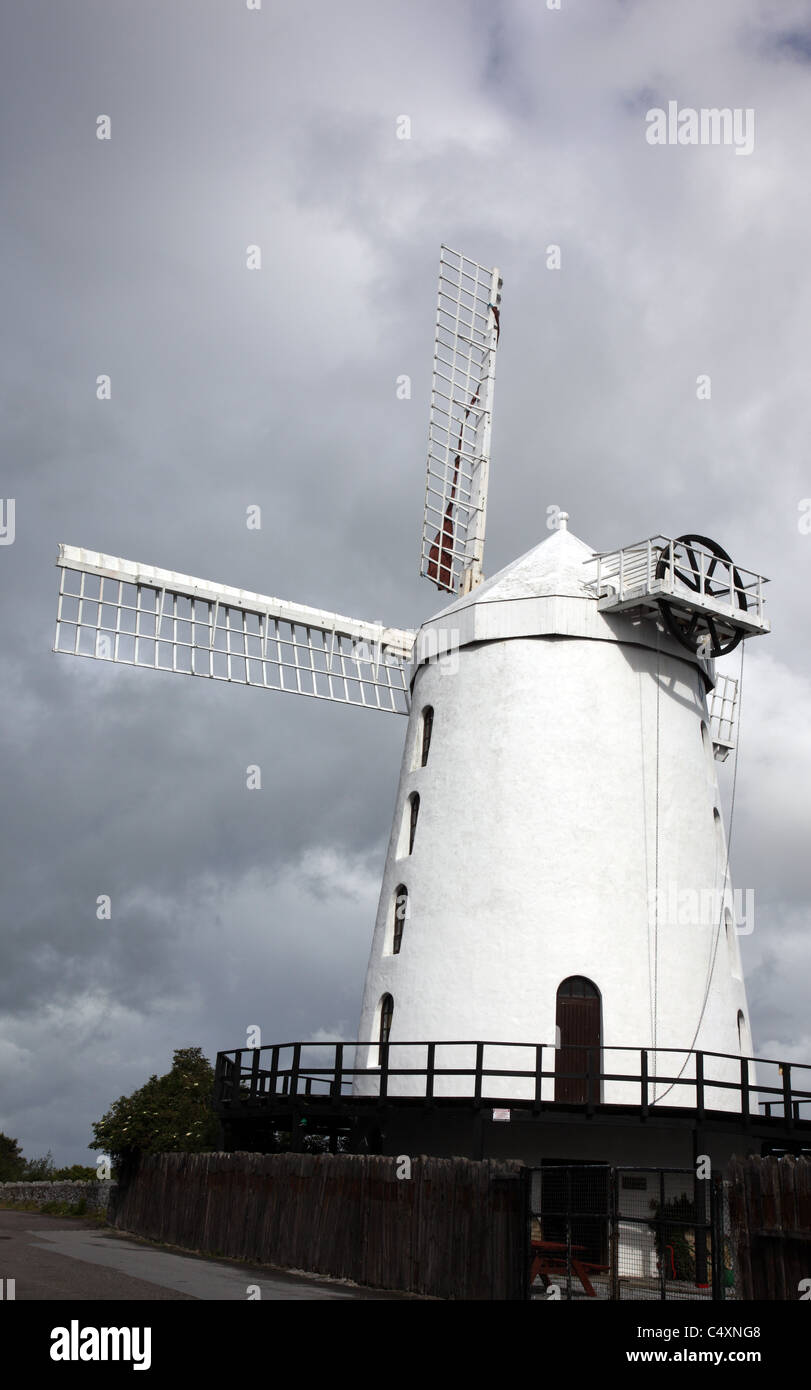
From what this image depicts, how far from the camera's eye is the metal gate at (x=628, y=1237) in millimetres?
16406

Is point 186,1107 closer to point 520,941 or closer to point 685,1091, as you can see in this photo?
point 520,941

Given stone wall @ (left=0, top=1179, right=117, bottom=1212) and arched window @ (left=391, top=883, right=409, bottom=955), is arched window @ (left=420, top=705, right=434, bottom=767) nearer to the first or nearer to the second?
arched window @ (left=391, top=883, right=409, bottom=955)

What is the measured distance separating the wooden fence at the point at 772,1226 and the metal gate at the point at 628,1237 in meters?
2.45

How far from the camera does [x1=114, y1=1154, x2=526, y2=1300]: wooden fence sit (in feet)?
48.3

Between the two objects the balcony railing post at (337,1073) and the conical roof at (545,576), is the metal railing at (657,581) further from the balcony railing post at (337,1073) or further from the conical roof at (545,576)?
the balcony railing post at (337,1073)

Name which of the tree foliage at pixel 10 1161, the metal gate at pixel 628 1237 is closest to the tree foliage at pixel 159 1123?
the metal gate at pixel 628 1237

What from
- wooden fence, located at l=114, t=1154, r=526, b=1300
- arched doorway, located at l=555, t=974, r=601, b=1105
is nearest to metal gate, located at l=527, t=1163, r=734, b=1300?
wooden fence, located at l=114, t=1154, r=526, b=1300

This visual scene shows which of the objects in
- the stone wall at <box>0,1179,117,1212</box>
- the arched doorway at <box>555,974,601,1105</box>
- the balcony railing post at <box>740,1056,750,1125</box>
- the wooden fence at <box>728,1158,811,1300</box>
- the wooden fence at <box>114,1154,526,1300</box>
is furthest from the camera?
the stone wall at <box>0,1179,117,1212</box>

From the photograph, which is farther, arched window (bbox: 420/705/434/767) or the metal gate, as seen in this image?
arched window (bbox: 420/705/434/767)

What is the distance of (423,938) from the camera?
22.5 meters

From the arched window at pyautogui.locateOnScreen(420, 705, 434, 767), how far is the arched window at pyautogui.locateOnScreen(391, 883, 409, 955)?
255cm

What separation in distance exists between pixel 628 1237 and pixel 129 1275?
820 centimetres

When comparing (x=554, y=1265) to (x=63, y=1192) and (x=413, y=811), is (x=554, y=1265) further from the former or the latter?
(x=63, y=1192)
